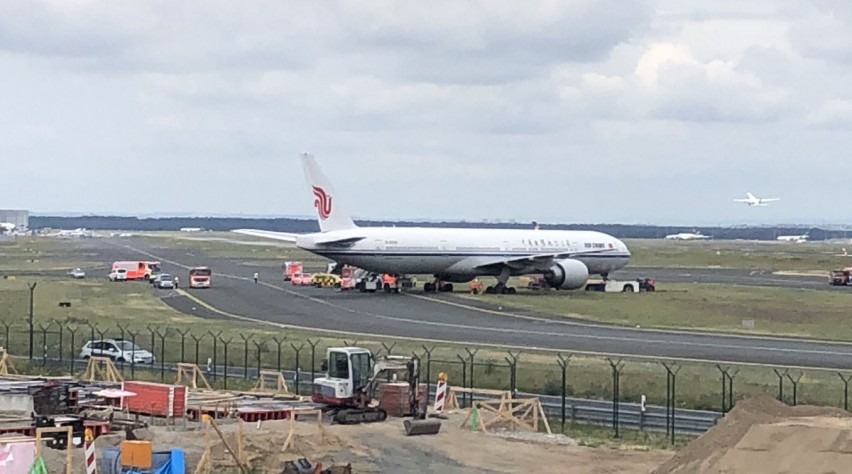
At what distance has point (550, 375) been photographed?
5325 centimetres

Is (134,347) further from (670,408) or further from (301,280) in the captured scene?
(301,280)

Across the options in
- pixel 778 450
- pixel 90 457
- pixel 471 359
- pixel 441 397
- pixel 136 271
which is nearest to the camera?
pixel 778 450

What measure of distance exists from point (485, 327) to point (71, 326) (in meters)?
22.4

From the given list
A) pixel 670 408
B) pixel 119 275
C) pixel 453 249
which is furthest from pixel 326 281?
pixel 670 408

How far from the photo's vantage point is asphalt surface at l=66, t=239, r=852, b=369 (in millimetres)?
62500

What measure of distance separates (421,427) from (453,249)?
59.8m

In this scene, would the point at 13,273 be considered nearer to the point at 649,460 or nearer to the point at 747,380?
the point at 747,380

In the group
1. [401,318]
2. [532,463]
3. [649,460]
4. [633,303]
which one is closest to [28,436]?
[532,463]

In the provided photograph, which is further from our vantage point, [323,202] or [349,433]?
[323,202]

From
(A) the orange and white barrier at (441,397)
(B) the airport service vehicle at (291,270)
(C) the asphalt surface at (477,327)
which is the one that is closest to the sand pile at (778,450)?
(A) the orange and white barrier at (441,397)

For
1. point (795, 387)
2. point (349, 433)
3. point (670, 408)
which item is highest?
point (795, 387)

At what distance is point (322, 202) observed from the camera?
97.5m

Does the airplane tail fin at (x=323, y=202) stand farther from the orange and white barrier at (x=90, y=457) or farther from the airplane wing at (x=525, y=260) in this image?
the orange and white barrier at (x=90, y=457)

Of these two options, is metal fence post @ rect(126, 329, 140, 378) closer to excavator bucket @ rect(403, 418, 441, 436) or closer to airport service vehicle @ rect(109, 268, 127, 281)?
excavator bucket @ rect(403, 418, 441, 436)
